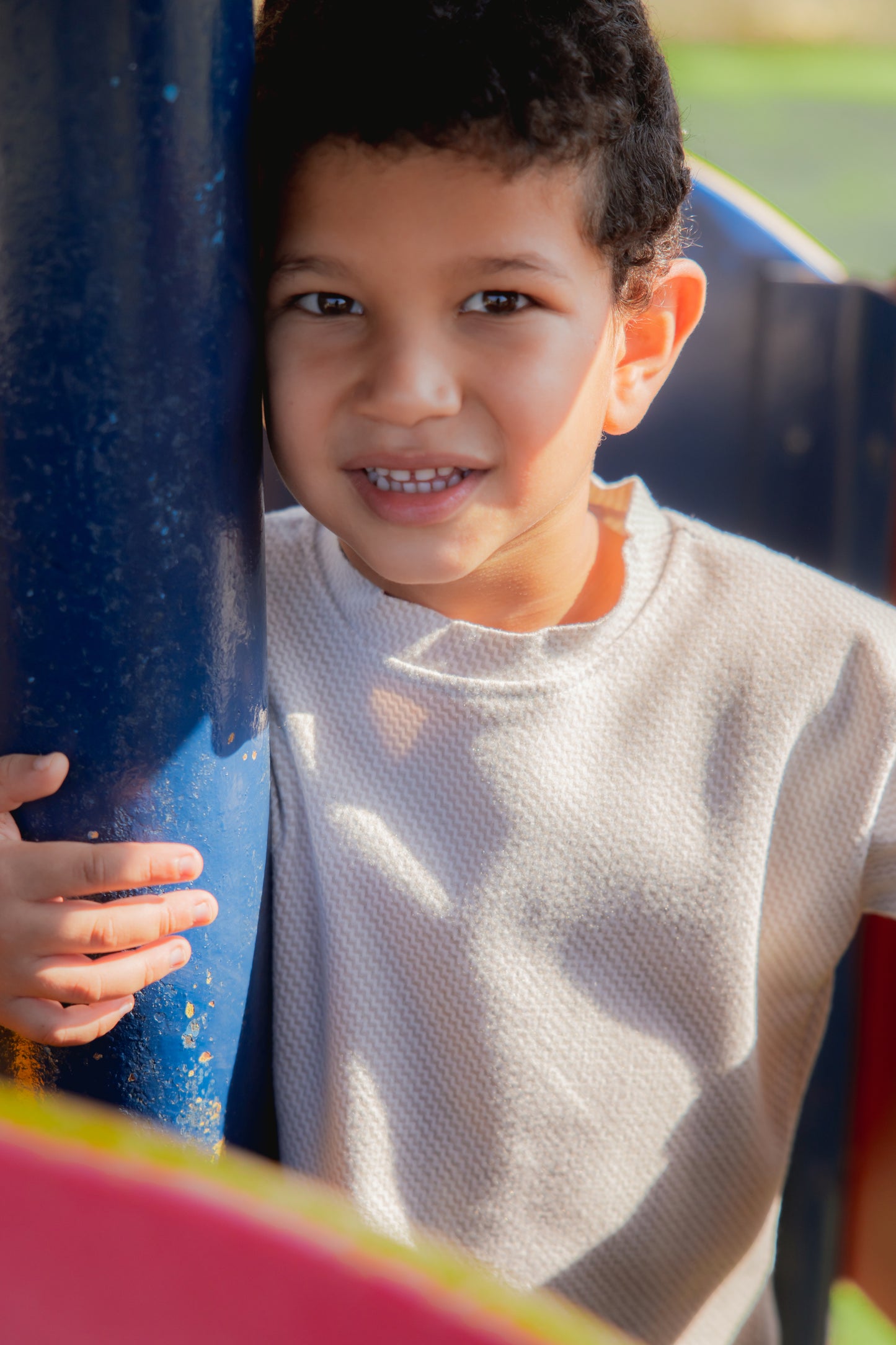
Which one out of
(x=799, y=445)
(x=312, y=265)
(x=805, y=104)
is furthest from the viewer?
(x=805, y=104)

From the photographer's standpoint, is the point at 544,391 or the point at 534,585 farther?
the point at 534,585

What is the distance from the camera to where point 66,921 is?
2.36ft

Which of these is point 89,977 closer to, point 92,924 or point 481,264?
point 92,924

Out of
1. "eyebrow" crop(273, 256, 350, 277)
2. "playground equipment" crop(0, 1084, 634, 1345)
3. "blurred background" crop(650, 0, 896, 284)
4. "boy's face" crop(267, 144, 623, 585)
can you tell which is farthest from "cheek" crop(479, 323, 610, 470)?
"blurred background" crop(650, 0, 896, 284)

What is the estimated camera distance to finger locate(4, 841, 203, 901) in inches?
28.5

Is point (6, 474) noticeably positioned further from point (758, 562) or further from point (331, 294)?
point (758, 562)

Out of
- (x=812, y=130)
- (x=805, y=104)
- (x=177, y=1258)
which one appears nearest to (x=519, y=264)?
(x=177, y=1258)

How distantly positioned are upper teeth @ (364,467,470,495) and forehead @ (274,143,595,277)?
132mm

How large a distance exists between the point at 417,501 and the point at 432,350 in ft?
0.33

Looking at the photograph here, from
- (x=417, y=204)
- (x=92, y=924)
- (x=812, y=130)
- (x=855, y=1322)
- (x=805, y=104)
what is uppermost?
(x=417, y=204)

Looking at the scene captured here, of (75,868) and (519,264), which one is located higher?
(519,264)

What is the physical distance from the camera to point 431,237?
76cm

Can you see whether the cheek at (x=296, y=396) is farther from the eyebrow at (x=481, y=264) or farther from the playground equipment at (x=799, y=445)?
the playground equipment at (x=799, y=445)

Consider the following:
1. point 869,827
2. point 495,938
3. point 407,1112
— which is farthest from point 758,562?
point 407,1112
